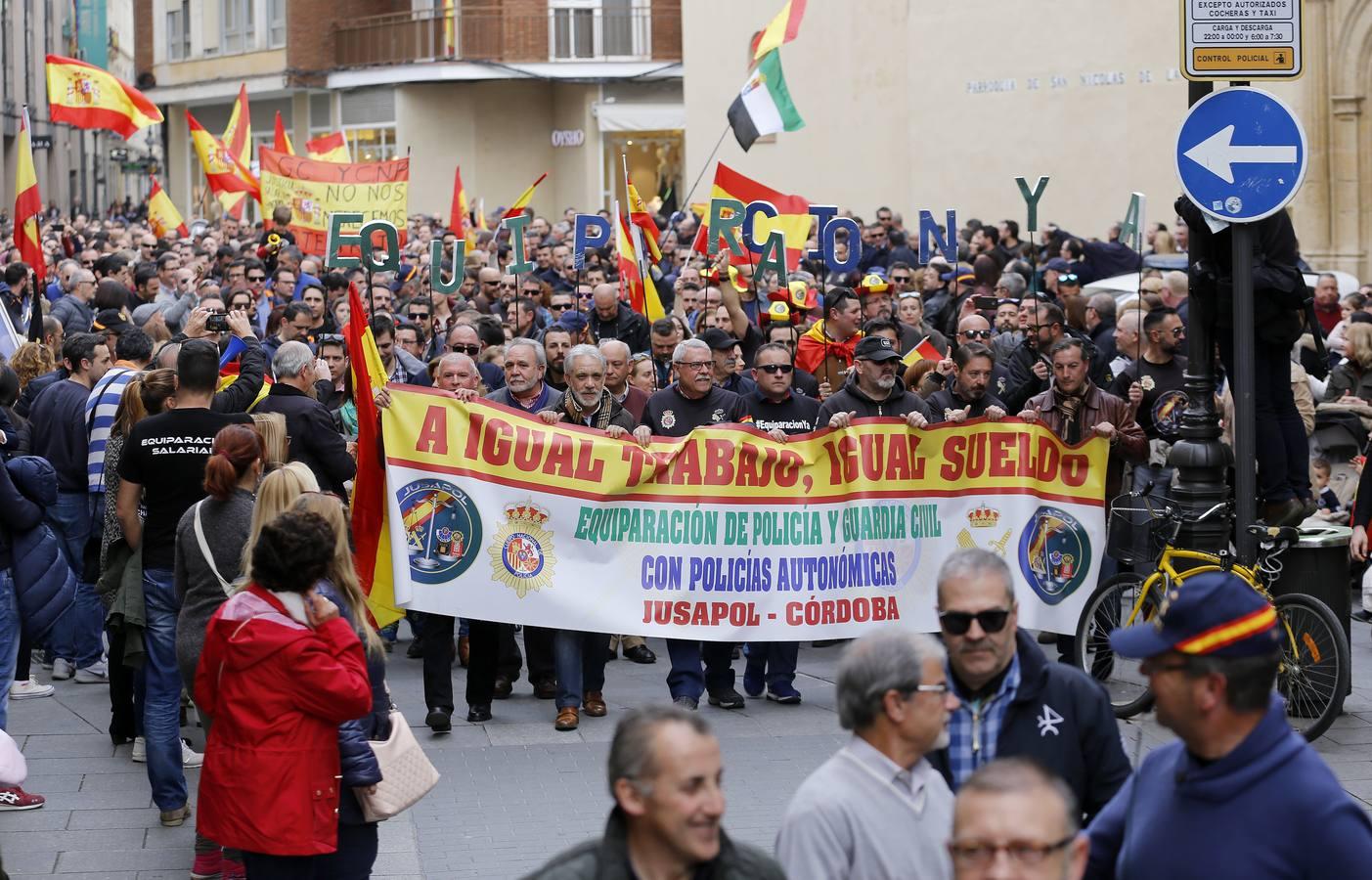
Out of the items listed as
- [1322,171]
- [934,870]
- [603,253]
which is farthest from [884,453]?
[1322,171]

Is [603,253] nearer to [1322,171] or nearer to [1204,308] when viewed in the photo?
[1322,171]

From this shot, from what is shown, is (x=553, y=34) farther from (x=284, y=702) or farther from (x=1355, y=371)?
(x=284, y=702)

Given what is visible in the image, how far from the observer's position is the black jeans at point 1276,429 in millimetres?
9180

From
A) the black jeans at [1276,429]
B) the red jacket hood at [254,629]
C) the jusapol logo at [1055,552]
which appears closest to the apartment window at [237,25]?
the jusapol logo at [1055,552]

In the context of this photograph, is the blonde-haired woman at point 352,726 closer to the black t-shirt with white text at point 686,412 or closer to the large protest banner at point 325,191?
the black t-shirt with white text at point 686,412

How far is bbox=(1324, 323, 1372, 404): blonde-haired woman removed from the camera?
1316 centimetres

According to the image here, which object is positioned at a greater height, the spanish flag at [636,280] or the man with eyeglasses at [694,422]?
the spanish flag at [636,280]

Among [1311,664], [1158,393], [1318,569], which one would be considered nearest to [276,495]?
[1311,664]

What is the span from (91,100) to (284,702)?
20.8 m

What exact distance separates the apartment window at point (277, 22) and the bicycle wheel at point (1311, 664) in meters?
44.7

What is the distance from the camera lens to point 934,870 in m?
3.87

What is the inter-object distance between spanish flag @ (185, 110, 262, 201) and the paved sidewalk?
56.0ft

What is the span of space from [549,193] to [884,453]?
1498 inches

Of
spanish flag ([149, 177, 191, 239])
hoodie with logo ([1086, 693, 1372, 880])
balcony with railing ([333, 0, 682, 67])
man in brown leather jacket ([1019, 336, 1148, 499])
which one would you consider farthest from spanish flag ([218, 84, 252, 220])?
hoodie with logo ([1086, 693, 1372, 880])
